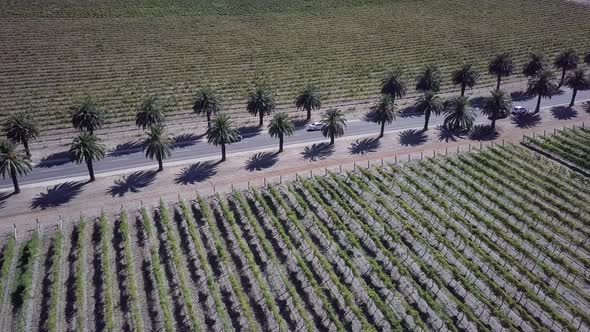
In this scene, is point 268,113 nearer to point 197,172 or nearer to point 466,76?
point 197,172

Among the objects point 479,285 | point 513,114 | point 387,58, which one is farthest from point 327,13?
point 479,285

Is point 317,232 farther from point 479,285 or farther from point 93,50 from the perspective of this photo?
point 93,50

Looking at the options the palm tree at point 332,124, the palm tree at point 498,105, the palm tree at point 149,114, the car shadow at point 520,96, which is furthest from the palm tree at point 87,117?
the car shadow at point 520,96

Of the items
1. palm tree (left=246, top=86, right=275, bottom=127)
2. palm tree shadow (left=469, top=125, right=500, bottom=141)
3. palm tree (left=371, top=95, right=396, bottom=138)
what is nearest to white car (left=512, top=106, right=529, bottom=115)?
palm tree shadow (left=469, top=125, right=500, bottom=141)

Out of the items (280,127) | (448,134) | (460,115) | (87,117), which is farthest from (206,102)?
(460,115)

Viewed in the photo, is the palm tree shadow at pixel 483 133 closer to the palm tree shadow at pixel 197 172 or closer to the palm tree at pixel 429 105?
the palm tree at pixel 429 105
